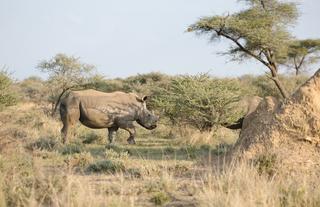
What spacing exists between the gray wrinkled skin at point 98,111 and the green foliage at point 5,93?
7.61m

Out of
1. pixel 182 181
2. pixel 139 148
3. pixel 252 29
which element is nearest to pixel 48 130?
pixel 139 148

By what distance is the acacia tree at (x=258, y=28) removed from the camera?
74.3ft

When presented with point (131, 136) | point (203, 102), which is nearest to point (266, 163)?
point (131, 136)

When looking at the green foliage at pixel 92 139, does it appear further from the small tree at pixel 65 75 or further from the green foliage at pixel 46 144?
the small tree at pixel 65 75

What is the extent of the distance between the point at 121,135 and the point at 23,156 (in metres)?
9.84

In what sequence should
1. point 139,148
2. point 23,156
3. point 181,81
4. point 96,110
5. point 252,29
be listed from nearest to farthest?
point 23,156
point 139,148
point 96,110
point 181,81
point 252,29

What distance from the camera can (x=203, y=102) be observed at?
1667cm

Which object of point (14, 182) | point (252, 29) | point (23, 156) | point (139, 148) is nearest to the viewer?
point (14, 182)

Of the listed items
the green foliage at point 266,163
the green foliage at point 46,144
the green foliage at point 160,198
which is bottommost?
the green foliage at point 160,198

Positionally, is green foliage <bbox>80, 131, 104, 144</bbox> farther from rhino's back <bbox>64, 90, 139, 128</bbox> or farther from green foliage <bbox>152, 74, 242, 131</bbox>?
green foliage <bbox>152, 74, 242, 131</bbox>

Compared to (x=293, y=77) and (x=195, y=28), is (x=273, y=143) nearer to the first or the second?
(x=195, y=28)

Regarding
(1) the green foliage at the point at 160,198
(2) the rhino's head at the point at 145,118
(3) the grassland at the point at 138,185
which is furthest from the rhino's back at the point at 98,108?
(1) the green foliage at the point at 160,198

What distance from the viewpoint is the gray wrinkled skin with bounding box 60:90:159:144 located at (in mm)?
15281

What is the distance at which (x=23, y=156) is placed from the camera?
8.41 metres
